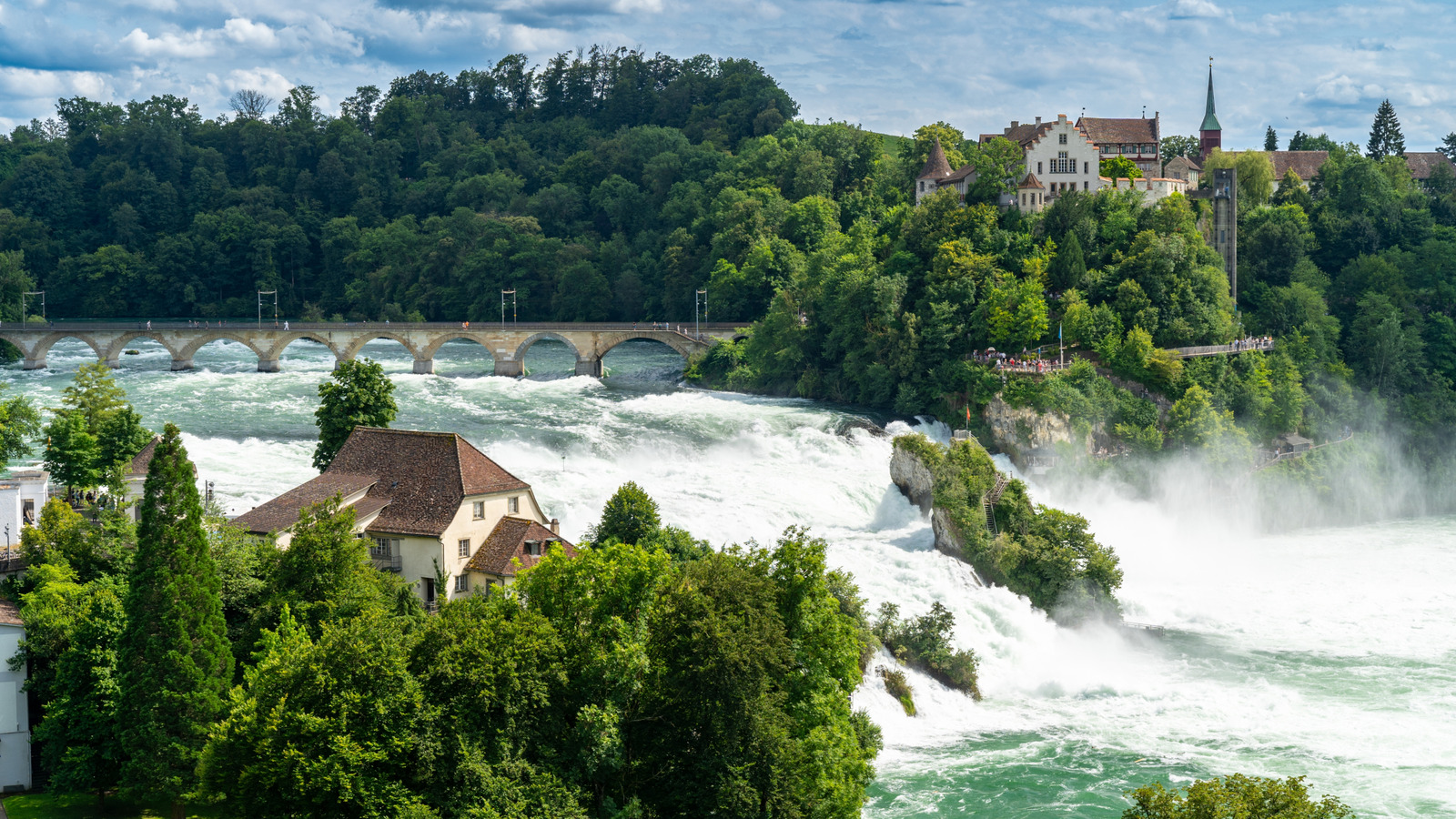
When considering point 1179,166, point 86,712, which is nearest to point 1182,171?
point 1179,166

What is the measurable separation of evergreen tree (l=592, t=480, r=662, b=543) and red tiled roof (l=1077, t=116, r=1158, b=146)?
59945mm

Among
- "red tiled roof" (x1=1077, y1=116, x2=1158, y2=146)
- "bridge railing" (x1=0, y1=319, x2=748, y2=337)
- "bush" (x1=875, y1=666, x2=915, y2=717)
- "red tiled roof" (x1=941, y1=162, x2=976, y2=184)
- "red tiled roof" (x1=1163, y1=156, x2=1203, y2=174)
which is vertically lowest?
"bush" (x1=875, y1=666, x2=915, y2=717)

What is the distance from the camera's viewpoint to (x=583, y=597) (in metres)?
28.8

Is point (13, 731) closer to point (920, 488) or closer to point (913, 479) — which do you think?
point (920, 488)

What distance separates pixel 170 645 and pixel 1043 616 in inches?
1094

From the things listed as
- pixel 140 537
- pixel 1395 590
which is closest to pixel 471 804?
pixel 140 537

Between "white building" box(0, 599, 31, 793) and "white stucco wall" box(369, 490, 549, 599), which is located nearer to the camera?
"white building" box(0, 599, 31, 793)

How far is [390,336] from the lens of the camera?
103 metres

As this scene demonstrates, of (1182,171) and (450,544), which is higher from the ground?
(1182,171)

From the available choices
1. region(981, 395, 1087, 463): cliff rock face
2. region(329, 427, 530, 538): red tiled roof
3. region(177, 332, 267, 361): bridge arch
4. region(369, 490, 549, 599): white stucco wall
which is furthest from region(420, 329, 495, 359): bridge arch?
region(369, 490, 549, 599): white stucco wall

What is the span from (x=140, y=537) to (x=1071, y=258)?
198ft

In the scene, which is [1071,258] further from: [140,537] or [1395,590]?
[140,537]

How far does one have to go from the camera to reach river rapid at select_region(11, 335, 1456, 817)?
36062 millimetres

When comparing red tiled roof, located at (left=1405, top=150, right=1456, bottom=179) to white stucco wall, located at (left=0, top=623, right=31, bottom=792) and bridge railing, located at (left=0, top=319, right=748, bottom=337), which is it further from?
white stucco wall, located at (left=0, top=623, right=31, bottom=792)
